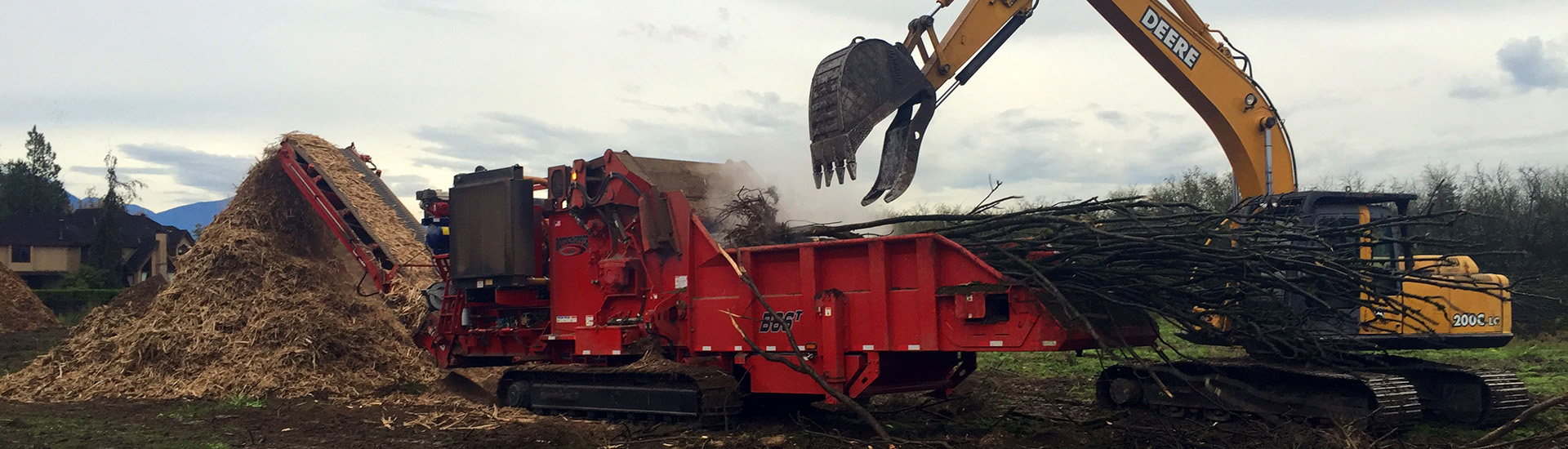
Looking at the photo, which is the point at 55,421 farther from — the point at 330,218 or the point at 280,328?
the point at 330,218

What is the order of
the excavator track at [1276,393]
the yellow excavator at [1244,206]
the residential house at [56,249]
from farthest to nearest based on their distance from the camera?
the residential house at [56,249] < the yellow excavator at [1244,206] < the excavator track at [1276,393]

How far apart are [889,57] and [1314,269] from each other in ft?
12.8

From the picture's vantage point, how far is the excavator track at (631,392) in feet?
29.5

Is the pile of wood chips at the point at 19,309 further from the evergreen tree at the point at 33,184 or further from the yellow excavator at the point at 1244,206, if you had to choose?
the evergreen tree at the point at 33,184

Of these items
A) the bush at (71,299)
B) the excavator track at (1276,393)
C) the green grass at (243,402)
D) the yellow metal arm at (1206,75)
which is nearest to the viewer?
the excavator track at (1276,393)

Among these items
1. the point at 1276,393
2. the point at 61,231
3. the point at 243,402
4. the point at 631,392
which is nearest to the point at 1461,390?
the point at 1276,393

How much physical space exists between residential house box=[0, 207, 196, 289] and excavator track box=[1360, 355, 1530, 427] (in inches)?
2204

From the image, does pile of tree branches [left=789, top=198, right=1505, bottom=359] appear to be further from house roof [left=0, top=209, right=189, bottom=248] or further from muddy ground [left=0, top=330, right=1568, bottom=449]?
house roof [left=0, top=209, right=189, bottom=248]

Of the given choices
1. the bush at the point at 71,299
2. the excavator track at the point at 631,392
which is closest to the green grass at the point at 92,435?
the excavator track at the point at 631,392

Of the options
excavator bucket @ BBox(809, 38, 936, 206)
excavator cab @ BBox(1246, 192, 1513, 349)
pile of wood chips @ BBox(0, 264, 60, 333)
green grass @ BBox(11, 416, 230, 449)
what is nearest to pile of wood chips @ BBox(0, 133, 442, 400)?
green grass @ BBox(11, 416, 230, 449)

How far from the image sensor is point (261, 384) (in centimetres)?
1235

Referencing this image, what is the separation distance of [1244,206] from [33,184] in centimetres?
7210

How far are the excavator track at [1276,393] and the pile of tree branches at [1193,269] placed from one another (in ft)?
1.01

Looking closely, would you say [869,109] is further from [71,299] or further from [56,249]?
[56,249]
